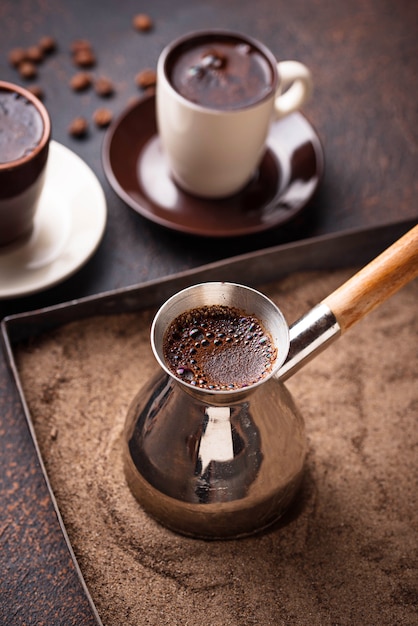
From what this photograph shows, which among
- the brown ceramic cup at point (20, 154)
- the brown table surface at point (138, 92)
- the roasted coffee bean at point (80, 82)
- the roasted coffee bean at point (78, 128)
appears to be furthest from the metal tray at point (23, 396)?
→ the roasted coffee bean at point (80, 82)

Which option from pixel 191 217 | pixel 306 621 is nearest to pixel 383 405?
pixel 306 621

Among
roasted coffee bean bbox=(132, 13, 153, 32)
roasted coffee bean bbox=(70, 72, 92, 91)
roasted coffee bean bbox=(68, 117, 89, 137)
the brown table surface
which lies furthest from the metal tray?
roasted coffee bean bbox=(132, 13, 153, 32)

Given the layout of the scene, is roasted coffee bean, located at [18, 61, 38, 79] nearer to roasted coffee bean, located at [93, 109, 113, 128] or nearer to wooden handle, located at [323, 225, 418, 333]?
roasted coffee bean, located at [93, 109, 113, 128]

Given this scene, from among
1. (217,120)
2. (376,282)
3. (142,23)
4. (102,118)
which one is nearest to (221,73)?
(217,120)

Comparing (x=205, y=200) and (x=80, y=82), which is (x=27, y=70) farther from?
(x=205, y=200)

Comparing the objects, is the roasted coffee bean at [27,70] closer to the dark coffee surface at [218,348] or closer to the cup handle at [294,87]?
the cup handle at [294,87]

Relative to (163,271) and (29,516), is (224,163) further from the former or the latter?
(29,516)
